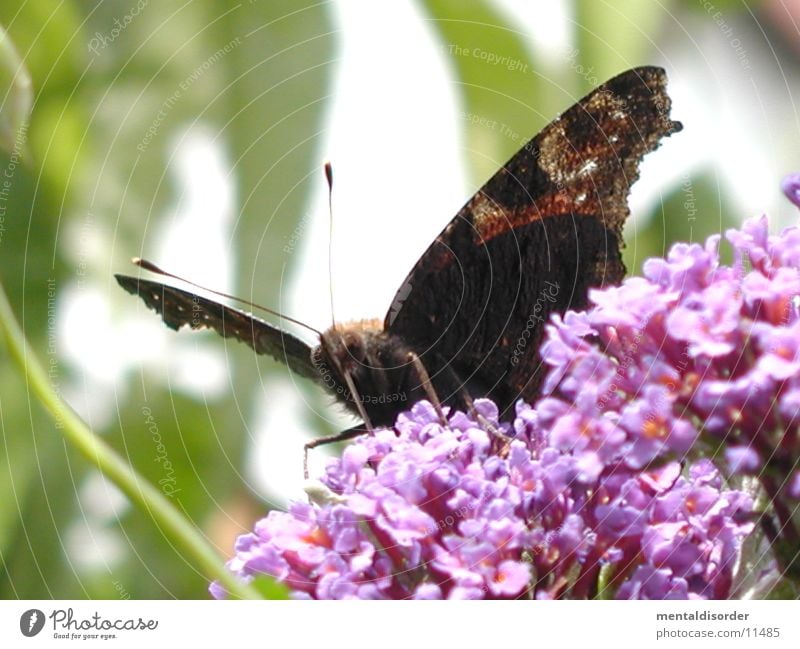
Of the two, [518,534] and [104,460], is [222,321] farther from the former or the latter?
[518,534]

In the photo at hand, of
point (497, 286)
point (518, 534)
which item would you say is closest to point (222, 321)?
point (497, 286)

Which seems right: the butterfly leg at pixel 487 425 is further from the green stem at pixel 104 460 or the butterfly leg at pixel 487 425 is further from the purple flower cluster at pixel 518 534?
the green stem at pixel 104 460

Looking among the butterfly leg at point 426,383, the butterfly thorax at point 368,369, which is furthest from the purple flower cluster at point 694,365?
the butterfly thorax at point 368,369

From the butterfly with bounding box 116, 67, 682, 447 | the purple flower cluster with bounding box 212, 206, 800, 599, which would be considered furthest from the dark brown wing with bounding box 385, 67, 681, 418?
the purple flower cluster with bounding box 212, 206, 800, 599

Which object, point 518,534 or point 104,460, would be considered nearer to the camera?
point 518,534

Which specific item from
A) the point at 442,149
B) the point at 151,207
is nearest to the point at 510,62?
the point at 442,149

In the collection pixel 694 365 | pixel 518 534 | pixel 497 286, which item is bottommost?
pixel 518 534

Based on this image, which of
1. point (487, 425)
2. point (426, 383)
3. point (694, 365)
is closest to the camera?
point (694, 365)
